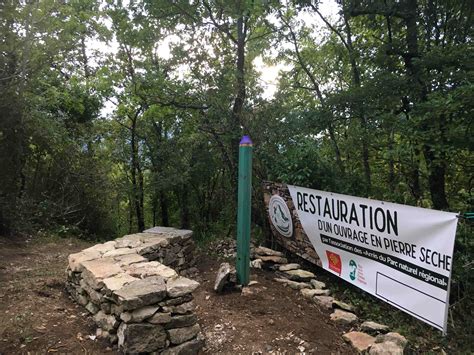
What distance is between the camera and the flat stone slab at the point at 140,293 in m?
2.71

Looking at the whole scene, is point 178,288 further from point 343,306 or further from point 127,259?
point 343,306

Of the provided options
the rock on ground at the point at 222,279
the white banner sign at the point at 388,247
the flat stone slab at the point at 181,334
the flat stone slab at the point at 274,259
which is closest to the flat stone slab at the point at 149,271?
Result: the flat stone slab at the point at 181,334

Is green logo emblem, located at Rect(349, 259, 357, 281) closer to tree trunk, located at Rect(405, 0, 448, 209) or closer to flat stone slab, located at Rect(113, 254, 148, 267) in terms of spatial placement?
tree trunk, located at Rect(405, 0, 448, 209)

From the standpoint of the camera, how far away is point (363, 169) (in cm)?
666

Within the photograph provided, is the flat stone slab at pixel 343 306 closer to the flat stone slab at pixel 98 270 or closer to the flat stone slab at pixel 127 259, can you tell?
the flat stone slab at pixel 127 259

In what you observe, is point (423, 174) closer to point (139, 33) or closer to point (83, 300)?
point (83, 300)

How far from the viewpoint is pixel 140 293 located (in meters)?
2.79

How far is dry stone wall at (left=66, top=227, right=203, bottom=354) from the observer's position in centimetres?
271

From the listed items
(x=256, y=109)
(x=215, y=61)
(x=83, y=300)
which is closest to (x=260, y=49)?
(x=215, y=61)

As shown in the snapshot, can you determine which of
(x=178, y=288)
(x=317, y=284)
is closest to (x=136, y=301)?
(x=178, y=288)

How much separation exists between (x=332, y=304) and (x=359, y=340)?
32.4 inches

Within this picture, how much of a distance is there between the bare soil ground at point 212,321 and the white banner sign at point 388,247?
2.28ft

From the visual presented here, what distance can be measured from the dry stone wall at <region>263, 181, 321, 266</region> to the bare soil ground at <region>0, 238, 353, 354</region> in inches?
27.7

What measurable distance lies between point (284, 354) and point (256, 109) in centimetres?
439
